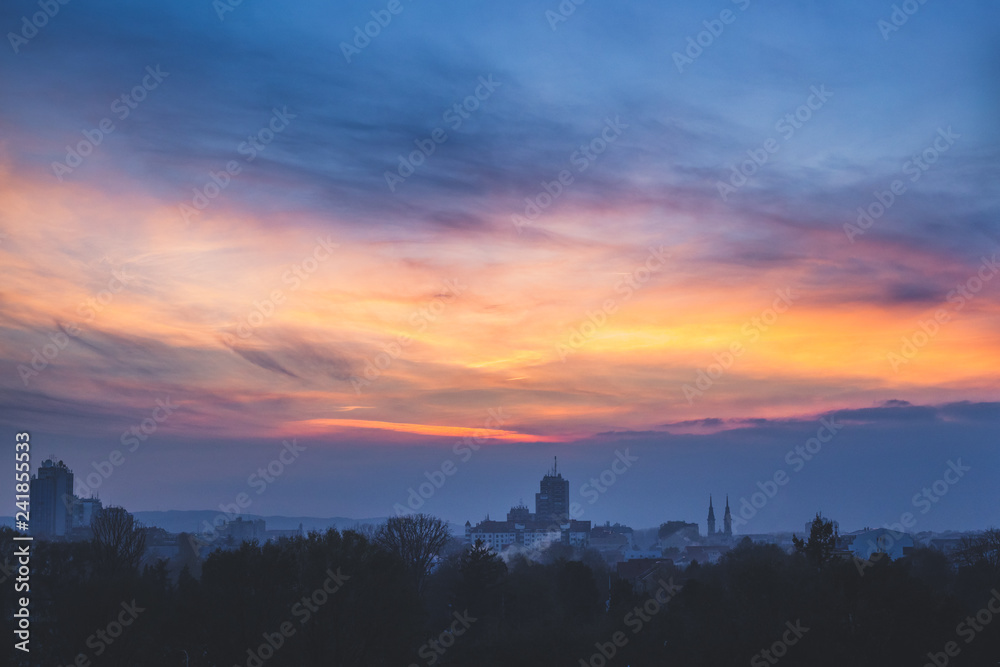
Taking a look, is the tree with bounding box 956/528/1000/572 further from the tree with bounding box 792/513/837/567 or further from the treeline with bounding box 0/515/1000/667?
the tree with bounding box 792/513/837/567

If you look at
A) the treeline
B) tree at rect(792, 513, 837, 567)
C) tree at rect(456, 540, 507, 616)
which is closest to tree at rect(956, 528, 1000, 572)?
the treeline

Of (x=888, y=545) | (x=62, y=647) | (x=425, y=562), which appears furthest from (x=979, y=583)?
(x=888, y=545)

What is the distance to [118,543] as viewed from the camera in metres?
62.5

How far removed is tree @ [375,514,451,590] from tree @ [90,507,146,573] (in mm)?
17069

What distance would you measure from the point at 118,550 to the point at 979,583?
57.1 m

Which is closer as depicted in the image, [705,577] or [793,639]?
[793,639]

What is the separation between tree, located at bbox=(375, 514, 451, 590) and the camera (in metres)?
73.6

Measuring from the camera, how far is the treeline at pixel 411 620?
37.9m

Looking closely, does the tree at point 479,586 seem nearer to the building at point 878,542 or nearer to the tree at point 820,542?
the tree at point 820,542

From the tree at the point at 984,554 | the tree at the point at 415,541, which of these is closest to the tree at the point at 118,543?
the tree at the point at 415,541

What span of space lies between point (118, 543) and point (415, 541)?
22946 millimetres

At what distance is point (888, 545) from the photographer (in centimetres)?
12569

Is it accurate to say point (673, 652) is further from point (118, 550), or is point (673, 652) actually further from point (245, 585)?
point (118, 550)

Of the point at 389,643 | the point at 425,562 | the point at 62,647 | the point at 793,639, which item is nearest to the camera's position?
the point at 793,639
